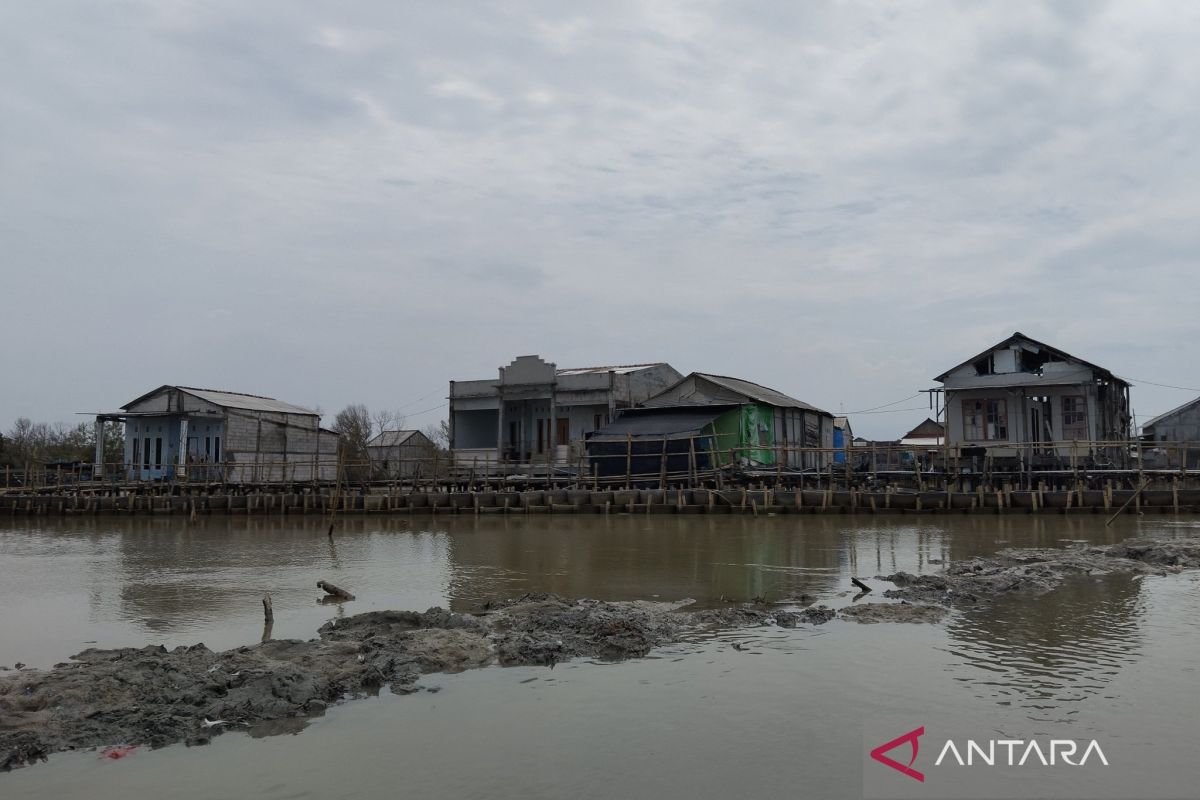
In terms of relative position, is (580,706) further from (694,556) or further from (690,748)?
(694,556)

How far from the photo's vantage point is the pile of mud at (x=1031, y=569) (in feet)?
41.7

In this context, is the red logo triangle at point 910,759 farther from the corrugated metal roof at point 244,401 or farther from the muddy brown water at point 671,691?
the corrugated metal roof at point 244,401

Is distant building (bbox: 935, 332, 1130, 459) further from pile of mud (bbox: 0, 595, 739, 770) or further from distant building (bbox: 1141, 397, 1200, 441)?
pile of mud (bbox: 0, 595, 739, 770)

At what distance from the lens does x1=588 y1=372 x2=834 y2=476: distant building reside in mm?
34906

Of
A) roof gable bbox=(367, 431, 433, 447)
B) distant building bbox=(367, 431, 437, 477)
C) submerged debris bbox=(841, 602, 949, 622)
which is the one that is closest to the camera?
submerged debris bbox=(841, 602, 949, 622)

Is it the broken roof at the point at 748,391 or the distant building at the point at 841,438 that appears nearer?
the broken roof at the point at 748,391

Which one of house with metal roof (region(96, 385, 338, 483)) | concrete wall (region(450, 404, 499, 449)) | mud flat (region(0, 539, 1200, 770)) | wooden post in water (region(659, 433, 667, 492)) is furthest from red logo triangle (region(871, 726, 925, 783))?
house with metal roof (region(96, 385, 338, 483))

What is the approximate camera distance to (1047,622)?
10.8 m

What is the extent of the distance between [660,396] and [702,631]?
97.9 feet

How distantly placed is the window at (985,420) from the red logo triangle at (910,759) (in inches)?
1190

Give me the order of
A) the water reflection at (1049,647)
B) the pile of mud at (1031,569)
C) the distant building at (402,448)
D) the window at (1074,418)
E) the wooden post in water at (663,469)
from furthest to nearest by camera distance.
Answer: the distant building at (402,448) → the window at (1074,418) → the wooden post in water at (663,469) → the pile of mud at (1031,569) → the water reflection at (1049,647)

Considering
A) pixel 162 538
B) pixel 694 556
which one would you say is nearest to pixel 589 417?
pixel 162 538

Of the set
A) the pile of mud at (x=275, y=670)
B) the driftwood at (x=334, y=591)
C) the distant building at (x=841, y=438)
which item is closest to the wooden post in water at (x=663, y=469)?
the distant building at (x=841, y=438)

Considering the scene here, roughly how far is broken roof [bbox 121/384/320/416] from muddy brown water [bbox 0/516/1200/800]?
1191 inches
